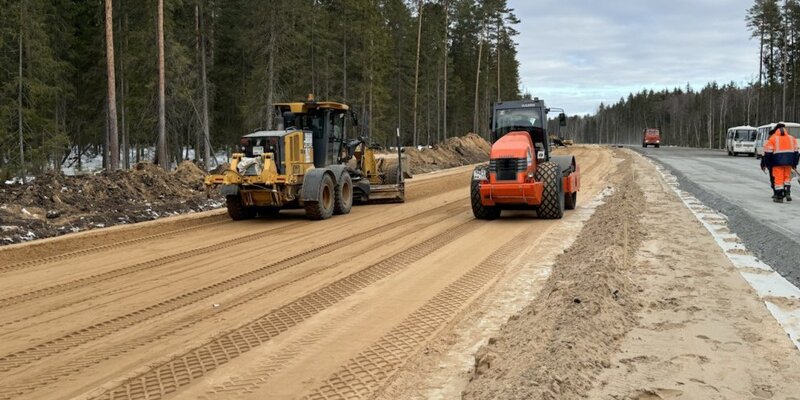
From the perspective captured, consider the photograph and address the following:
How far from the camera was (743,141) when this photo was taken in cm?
4191

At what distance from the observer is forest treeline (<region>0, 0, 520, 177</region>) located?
2419 centimetres

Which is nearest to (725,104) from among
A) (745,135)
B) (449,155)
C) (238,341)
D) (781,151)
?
(745,135)

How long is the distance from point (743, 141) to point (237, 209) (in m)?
40.9

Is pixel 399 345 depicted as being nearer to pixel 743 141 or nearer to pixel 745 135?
pixel 743 141

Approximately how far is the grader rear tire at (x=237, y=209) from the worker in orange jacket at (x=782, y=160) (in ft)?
39.9

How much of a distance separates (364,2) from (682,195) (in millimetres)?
28088

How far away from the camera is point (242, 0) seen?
3297 centimetres

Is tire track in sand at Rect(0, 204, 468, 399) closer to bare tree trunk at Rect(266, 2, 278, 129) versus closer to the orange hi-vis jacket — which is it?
the orange hi-vis jacket

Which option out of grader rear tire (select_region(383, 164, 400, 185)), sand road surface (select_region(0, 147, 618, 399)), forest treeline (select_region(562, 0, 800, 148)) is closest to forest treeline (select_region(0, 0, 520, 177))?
grader rear tire (select_region(383, 164, 400, 185))

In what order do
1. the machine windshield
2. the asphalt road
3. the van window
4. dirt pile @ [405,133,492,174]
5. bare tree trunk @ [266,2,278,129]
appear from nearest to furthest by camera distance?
the asphalt road, the machine windshield, bare tree trunk @ [266,2,278,129], dirt pile @ [405,133,492,174], the van window

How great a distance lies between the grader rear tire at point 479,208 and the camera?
479 inches

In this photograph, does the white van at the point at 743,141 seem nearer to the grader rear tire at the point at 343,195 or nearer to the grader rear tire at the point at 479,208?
the grader rear tire at the point at 479,208

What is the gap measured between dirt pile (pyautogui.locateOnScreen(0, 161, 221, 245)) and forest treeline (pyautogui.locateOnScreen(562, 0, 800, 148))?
6345 centimetres

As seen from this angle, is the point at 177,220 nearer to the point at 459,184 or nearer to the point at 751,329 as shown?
the point at 751,329
